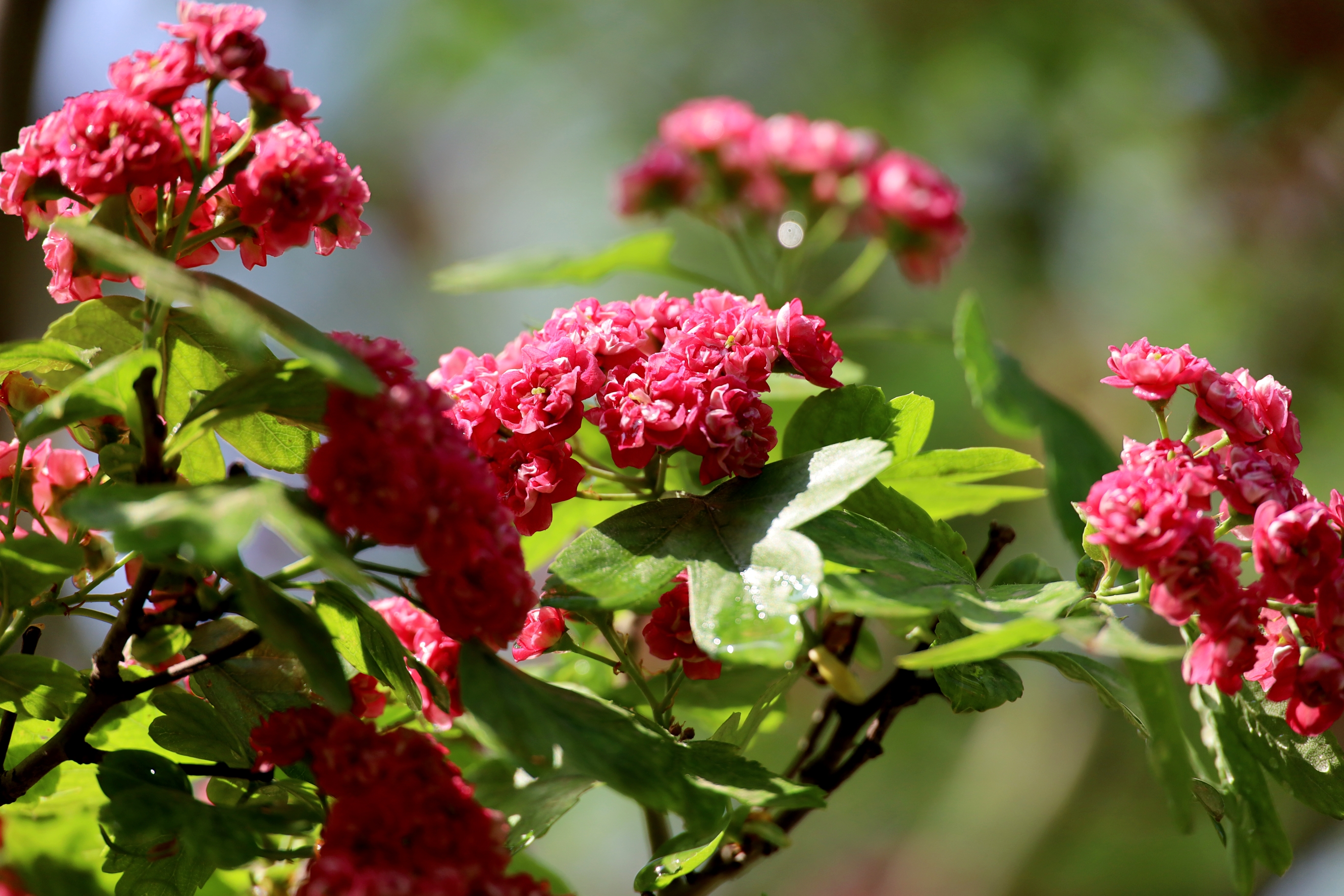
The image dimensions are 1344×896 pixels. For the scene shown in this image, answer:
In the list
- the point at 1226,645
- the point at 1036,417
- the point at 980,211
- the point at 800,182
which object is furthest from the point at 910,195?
the point at 980,211

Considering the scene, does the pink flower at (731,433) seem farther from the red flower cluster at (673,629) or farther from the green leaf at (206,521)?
the green leaf at (206,521)

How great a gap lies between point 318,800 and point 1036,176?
15.4ft

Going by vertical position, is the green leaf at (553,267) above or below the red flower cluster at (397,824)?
above

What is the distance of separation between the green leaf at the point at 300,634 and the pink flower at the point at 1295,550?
647 millimetres

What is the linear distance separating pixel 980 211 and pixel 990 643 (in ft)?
14.9

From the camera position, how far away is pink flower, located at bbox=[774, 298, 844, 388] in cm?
89

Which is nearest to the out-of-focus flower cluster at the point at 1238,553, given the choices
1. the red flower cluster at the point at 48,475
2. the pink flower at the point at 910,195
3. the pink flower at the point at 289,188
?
the pink flower at the point at 289,188

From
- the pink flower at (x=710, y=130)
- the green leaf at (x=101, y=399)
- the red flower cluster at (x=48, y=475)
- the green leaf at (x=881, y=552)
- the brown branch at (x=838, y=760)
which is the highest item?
the pink flower at (x=710, y=130)

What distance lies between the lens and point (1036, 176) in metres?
4.80

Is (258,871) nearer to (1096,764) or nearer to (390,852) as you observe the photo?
(390,852)

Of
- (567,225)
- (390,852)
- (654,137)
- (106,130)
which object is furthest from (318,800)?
(567,225)

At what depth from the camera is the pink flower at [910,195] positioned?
229 cm

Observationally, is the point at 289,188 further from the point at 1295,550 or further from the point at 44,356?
the point at 1295,550

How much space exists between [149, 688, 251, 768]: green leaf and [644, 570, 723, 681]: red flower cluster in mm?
351
